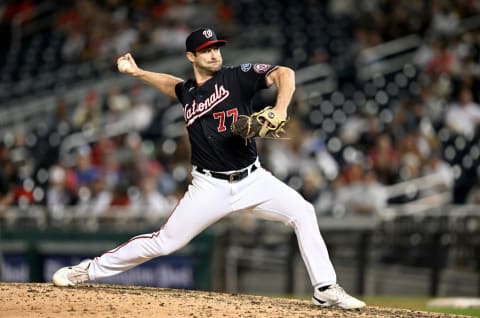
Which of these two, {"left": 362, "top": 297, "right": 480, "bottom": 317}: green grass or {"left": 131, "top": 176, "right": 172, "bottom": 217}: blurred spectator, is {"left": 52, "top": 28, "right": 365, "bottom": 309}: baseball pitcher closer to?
{"left": 362, "top": 297, "right": 480, "bottom": 317}: green grass

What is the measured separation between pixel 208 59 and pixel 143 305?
1660 millimetres

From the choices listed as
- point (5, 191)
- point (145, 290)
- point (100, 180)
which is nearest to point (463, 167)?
point (100, 180)

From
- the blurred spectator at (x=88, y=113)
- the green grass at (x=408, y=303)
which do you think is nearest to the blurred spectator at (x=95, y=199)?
the blurred spectator at (x=88, y=113)

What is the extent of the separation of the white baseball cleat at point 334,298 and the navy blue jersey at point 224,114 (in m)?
0.98

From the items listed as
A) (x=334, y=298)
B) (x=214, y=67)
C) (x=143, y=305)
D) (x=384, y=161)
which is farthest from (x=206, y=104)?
(x=384, y=161)

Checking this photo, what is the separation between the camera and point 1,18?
19.6 m

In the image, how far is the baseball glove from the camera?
6180mm

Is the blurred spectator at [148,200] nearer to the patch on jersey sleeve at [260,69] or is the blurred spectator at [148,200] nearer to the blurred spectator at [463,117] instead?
the blurred spectator at [463,117]

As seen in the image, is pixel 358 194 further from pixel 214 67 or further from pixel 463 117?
pixel 214 67

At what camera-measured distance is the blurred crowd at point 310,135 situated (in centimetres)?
1288

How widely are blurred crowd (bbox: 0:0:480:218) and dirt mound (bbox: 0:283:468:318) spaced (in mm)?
5099

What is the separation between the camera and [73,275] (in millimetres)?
7141

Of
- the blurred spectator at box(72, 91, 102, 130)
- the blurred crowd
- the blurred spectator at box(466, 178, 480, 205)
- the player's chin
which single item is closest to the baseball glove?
the player's chin

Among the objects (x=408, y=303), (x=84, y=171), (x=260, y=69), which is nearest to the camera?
(x=260, y=69)
